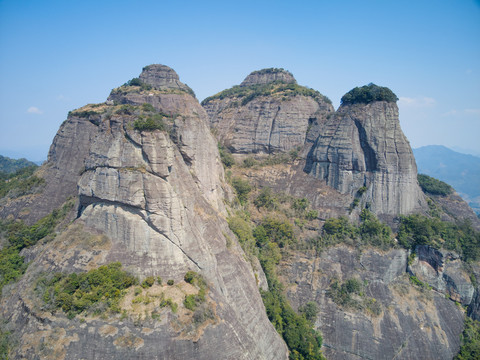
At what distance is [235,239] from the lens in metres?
31.0

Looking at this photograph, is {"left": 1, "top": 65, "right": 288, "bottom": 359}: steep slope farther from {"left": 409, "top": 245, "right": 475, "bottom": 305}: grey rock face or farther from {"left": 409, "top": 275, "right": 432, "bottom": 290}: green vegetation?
{"left": 409, "top": 245, "right": 475, "bottom": 305}: grey rock face

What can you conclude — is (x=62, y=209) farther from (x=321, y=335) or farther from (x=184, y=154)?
(x=321, y=335)

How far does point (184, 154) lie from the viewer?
102 feet

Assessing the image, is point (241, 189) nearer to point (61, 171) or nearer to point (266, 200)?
point (266, 200)

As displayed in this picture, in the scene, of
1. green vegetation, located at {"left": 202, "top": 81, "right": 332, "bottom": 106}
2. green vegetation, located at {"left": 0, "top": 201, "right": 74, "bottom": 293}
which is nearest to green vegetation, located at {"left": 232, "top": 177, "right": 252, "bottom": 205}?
green vegetation, located at {"left": 202, "top": 81, "right": 332, "bottom": 106}

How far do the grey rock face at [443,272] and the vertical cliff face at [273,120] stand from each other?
23.5 metres

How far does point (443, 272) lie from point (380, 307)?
30.9 feet

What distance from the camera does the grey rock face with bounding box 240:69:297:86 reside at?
6688 centimetres

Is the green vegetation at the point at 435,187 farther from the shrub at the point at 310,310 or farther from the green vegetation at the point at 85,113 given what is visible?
the green vegetation at the point at 85,113

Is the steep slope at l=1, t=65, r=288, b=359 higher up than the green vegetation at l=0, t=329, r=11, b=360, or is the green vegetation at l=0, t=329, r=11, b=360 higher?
the steep slope at l=1, t=65, r=288, b=359

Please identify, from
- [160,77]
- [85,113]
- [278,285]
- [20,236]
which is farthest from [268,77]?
[20,236]

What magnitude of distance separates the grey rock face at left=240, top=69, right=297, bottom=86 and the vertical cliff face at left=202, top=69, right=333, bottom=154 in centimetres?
761

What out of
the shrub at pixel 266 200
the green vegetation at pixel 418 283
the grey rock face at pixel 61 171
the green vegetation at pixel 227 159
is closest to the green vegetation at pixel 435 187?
the green vegetation at pixel 418 283

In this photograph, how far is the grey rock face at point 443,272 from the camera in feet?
108
